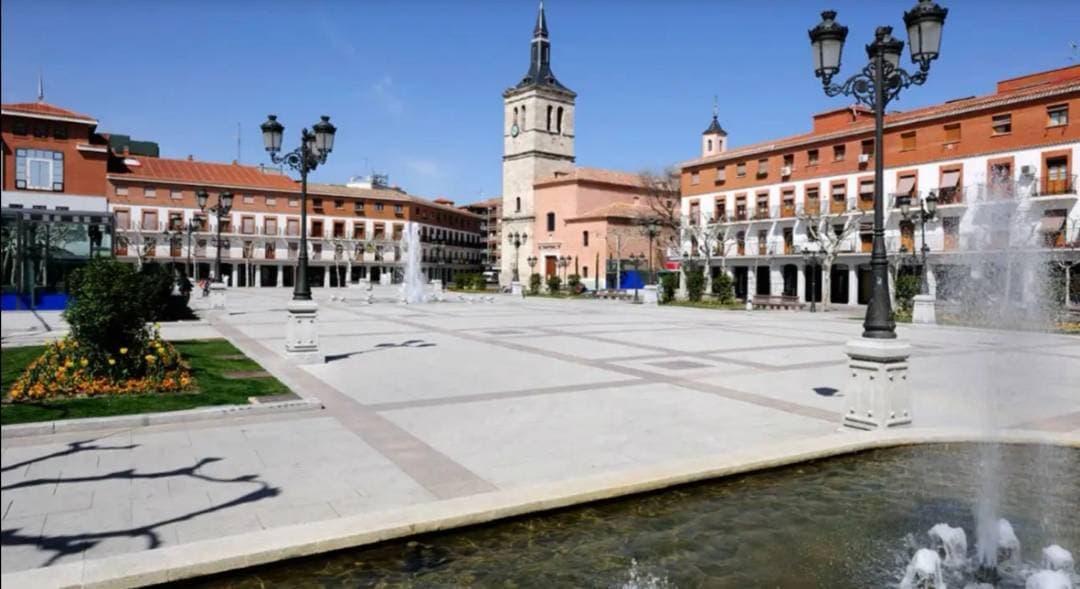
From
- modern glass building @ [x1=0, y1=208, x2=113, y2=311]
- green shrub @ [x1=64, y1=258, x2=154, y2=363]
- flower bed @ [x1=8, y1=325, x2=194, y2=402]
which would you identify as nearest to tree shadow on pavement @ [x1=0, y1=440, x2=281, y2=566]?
flower bed @ [x1=8, y1=325, x2=194, y2=402]

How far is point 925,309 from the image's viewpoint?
2345cm

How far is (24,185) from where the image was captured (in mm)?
44500

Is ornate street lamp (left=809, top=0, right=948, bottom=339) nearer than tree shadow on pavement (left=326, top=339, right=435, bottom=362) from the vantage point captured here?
Yes

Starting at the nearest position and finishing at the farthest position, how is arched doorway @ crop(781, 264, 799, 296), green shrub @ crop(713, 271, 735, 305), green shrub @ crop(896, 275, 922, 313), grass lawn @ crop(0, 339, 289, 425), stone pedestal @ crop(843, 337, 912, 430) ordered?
stone pedestal @ crop(843, 337, 912, 430) → grass lawn @ crop(0, 339, 289, 425) → green shrub @ crop(896, 275, 922, 313) → green shrub @ crop(713, 271, 735, 305) → arched doorway @ crop(781, 264, 799, 296)

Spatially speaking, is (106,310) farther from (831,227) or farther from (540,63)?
(540,63)

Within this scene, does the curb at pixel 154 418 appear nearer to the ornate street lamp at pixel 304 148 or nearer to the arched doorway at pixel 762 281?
the ornate street lamp at pixel 304 148

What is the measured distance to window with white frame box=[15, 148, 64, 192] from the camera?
145ft

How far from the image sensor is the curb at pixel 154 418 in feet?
22.5

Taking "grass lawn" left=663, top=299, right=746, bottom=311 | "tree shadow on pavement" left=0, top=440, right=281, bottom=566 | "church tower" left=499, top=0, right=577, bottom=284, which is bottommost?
"tree shadow on pavement" left=0, top=440, right=281, bottom=566

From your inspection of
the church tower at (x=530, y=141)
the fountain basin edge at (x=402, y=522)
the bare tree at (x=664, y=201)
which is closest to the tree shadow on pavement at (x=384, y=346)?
the fountain basin edge at (x=402, y=522)

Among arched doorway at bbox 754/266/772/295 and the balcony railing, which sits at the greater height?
the balcony railing

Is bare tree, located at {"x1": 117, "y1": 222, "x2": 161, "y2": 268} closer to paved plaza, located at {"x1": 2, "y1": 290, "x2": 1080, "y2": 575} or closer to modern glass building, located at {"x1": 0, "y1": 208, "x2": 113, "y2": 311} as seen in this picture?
modern glass building, located at {"x1": 0, "y1": 208, "x2": 113, "y2": 311}

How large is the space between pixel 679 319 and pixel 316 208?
54.7 m

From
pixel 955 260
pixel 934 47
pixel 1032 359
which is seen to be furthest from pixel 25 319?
pixel 955 260
